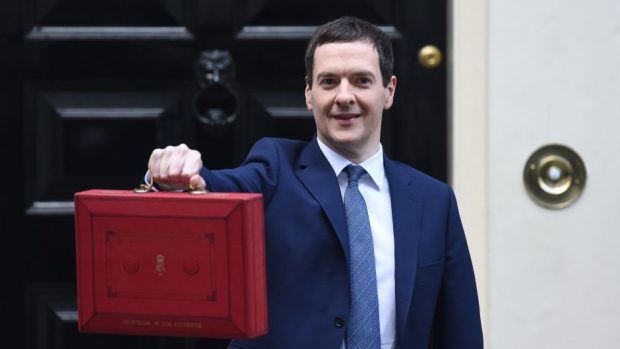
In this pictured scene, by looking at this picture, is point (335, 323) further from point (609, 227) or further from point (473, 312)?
point (609, 227)

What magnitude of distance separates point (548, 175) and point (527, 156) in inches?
3.2

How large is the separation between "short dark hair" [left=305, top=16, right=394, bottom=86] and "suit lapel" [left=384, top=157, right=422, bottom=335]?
219 millimetres

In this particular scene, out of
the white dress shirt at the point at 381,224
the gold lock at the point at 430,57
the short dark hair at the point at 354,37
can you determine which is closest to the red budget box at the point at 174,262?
the white dress shirt at the point at 381,224

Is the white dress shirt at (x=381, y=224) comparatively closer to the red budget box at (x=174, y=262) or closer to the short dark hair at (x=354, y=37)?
the short dark hair at (x=354, y=37)

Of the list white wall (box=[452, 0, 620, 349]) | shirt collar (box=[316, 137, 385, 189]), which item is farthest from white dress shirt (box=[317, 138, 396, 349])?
white wall (box=[452, 0, 620, 349])

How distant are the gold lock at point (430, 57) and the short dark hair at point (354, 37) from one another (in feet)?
4.20

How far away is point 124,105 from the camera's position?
16.2 feet

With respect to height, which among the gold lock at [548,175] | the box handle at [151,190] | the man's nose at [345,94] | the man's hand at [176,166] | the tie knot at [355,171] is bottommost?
the gold lock at [548,175]

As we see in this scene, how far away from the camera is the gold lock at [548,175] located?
4.74 m

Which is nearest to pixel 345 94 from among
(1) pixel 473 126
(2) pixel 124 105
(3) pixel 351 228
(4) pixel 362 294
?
(3) pixel 351 228

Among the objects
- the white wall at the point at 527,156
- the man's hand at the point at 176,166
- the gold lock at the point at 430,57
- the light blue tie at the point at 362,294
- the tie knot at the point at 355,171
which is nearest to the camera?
the man's hand at the point at 176,166

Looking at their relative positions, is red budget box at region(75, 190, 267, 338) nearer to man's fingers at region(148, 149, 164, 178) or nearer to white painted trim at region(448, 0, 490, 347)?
man's fingers at region(148, 149, 164, 178)

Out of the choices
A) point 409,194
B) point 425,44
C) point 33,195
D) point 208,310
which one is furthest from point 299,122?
point 208,310

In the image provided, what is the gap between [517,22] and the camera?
15.4 feet
